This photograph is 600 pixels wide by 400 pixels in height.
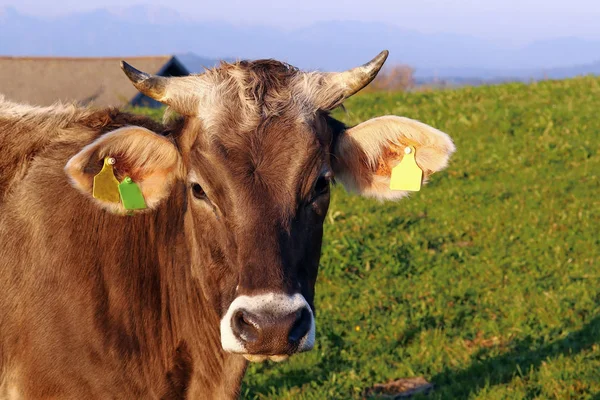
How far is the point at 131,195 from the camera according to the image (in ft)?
15.2

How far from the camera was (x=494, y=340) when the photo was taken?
7.66m

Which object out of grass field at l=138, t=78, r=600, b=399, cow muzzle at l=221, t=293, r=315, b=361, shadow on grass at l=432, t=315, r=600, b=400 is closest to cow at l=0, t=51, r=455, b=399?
cow muzzle at l=221, t=293, r=315, b=361

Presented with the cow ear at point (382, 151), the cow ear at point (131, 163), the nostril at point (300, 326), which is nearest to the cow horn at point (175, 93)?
the cow ear at point (131, 163)

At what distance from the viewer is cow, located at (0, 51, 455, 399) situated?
4133 mm

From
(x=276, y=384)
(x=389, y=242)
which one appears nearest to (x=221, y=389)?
(x=276, y=384)

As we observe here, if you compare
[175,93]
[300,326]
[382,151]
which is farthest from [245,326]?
[382,151]

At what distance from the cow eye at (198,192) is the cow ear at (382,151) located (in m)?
0.87

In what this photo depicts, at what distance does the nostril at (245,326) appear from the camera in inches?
144

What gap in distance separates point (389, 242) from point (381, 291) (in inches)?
53.0

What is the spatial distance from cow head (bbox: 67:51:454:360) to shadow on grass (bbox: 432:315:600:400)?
2430 mm

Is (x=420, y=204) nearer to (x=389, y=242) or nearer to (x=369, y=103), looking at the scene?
(x=389, y=242)

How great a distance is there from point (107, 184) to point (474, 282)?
Result: 5.33 m

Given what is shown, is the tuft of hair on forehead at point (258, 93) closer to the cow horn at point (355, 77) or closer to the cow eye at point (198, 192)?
the cow horn at point (355, 77)

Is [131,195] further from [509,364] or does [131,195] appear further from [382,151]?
[509,364]
